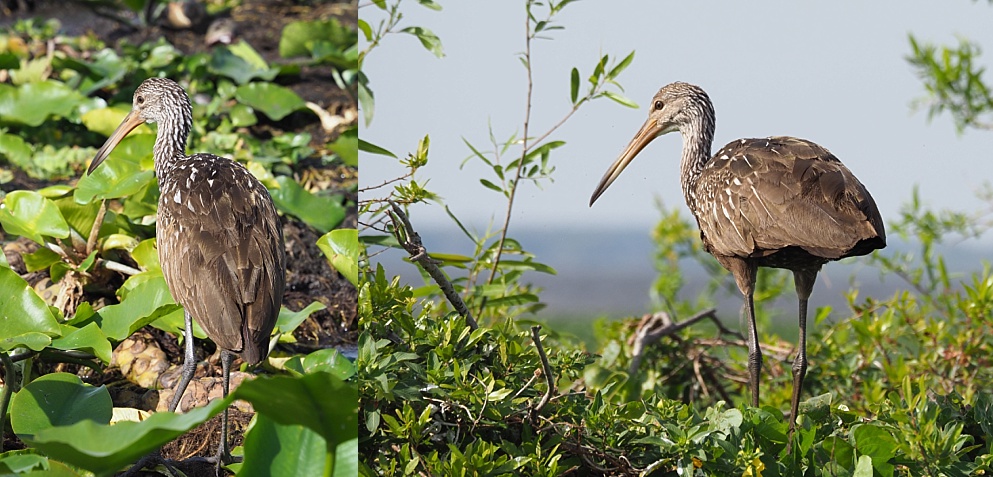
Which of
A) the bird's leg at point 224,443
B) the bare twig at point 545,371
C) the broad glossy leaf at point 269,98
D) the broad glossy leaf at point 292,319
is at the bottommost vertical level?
the bird's leg at point 224,443

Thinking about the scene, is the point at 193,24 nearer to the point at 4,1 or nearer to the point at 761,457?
the point at 4,1

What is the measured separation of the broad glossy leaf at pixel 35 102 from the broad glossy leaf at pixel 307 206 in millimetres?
1467

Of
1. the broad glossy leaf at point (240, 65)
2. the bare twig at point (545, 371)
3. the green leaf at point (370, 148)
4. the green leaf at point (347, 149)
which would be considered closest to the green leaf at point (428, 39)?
the green leaf at point (370, 148)

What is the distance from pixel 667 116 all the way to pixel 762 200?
349mm

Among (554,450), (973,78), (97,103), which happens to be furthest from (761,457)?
(97,103)

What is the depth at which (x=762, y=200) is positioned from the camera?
2.62m

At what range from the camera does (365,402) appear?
7.55ft

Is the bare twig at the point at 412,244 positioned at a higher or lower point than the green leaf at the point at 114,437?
higher

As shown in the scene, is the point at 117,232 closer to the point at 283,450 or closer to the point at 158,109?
the point at 158,109

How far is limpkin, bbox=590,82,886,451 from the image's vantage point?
8.12 feet

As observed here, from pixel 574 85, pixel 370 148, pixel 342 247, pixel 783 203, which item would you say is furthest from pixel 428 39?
pixel 342 247

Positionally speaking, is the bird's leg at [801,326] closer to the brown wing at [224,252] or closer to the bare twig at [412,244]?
the bare twig at [412,244]

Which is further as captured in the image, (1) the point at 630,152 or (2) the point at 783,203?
(1) the point at 630,152

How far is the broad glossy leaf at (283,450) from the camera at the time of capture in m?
2.14
